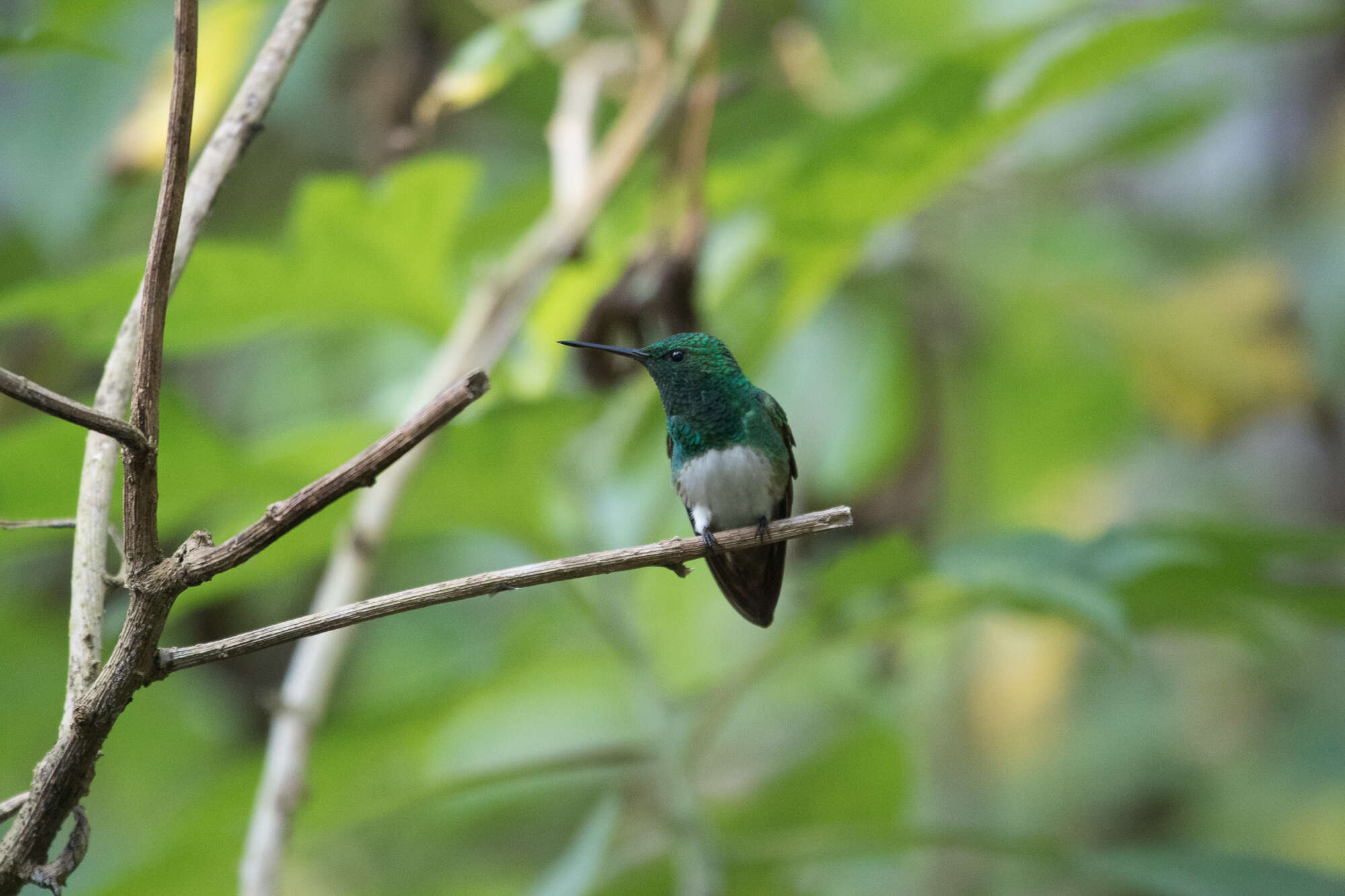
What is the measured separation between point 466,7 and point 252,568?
2.15m

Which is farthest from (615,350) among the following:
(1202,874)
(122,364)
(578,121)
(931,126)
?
(1202,874)

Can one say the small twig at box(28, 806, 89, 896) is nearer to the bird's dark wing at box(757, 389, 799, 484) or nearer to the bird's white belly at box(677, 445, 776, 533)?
the bird's white belly at box(677, 445, 776, 533)

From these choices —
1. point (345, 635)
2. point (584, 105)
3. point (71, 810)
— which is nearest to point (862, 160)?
point (584, 105)

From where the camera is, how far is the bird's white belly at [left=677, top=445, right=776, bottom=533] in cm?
189

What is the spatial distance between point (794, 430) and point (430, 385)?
1581 mm

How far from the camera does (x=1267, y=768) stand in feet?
15.7

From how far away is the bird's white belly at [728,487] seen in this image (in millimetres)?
1887

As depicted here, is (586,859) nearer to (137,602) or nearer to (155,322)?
(137,602)

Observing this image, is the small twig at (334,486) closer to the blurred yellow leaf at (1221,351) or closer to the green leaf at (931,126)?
the green leaf at (931,126)

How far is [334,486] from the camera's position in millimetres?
803

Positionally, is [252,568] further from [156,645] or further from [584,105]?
[156,645]

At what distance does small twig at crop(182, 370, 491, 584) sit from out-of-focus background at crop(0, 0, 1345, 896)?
1.57 ft

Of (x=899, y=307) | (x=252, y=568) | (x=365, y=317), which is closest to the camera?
(x=252, y=568)

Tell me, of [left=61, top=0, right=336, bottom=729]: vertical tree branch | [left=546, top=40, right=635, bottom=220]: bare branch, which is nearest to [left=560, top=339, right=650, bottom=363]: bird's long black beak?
[left=61, top=0, right=336, bottom=729]: vertical tree branch
